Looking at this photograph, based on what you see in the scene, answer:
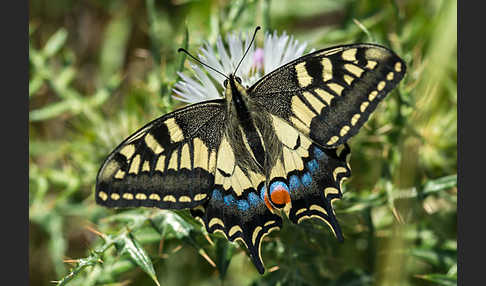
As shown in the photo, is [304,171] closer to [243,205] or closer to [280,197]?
[280,197]

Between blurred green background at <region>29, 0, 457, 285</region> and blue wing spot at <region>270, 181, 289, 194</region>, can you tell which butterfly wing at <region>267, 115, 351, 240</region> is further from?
blurred green background at <region>29, 0, 457, 285</region>

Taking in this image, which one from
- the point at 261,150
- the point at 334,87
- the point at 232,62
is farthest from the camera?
the point at 232,62

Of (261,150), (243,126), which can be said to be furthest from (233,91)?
(261,150)

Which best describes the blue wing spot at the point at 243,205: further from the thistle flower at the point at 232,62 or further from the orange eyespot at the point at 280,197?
the thistle flower at the point at 232,62

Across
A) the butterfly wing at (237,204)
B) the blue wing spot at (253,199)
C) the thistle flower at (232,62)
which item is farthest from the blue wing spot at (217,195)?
the thistle flower at (232,62)

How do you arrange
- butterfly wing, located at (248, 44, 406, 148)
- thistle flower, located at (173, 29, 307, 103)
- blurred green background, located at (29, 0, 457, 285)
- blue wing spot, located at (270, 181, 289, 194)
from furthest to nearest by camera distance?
thistle flower, located at (173, 29, 307, 103) → blurred green background, located at (29, 0, 457, 285) → blue wing spot, located at (270, 181, 289, 194) → butterfly wing, located at (248, 44, 406, 148)

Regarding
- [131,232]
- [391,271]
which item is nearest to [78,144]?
[131,232]

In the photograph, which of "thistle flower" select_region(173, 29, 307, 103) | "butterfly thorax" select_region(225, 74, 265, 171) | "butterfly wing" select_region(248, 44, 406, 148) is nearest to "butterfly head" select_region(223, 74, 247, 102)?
"butterfly thorax" select_region(225, 74, 265, 171)
